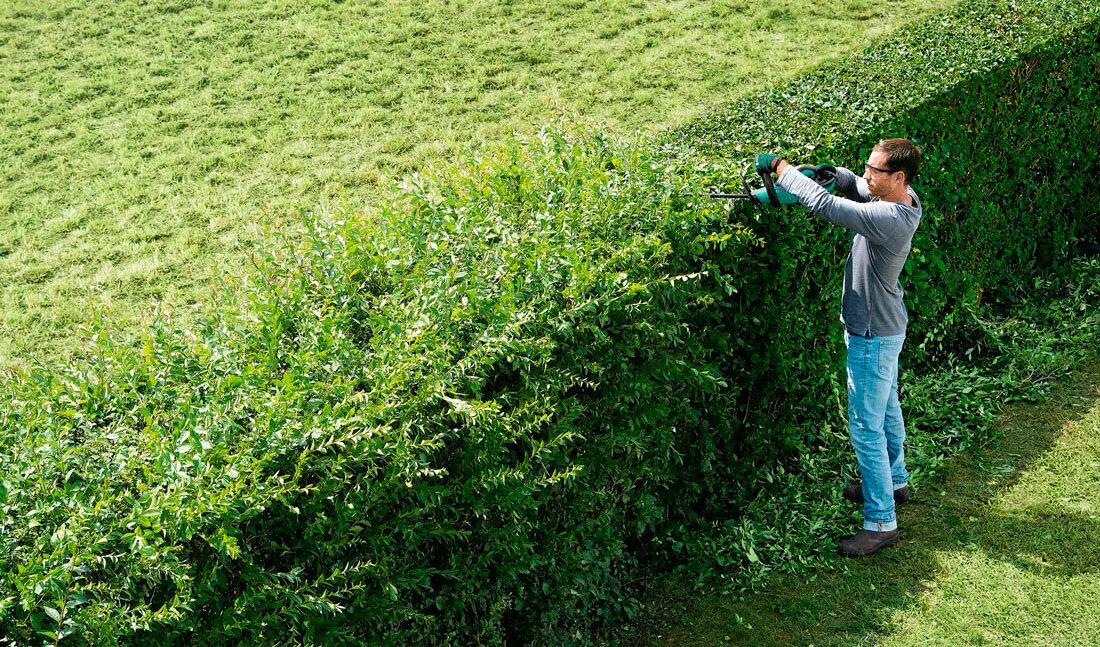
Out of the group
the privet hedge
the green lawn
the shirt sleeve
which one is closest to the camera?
the privet hedge

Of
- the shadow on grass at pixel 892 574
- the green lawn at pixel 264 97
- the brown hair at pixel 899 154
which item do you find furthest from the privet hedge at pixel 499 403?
the green lawn at pixel 264 97

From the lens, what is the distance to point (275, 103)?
11.3 metres

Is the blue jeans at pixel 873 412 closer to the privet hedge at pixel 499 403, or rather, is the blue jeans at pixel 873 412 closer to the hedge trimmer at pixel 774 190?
the privet hedge at pixel 499 403

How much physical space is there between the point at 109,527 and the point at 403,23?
10.4 metres

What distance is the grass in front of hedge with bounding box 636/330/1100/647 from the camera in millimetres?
5137

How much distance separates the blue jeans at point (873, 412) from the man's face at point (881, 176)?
2.47 ft

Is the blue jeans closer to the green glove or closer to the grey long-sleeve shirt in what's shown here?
the grey long-sleeve shirt

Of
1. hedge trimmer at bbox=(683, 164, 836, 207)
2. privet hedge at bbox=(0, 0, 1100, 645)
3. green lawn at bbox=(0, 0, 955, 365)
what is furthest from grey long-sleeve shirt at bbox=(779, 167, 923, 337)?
green lawn at bbox=(0, 0, 955, 365)

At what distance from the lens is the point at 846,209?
5.12 m

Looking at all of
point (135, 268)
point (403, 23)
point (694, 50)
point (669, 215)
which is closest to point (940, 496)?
point (669, 215)

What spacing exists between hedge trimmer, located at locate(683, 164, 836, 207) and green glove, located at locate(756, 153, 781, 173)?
0.01m

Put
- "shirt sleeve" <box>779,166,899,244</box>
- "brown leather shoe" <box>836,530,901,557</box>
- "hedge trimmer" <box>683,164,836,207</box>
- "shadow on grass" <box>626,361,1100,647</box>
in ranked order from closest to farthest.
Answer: "shirt sleeve" <box>779,166,899,244</box> → "shadow on grass" <box>626,361,1100,647</box> → "hedge trimmer" <box>683,164,836,207</box> → "brown leather shoe" <box>836,530,901,557</box>

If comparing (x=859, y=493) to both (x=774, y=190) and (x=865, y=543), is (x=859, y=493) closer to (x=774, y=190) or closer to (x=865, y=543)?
(x=865, y=543)

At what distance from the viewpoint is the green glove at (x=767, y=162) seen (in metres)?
5.29
